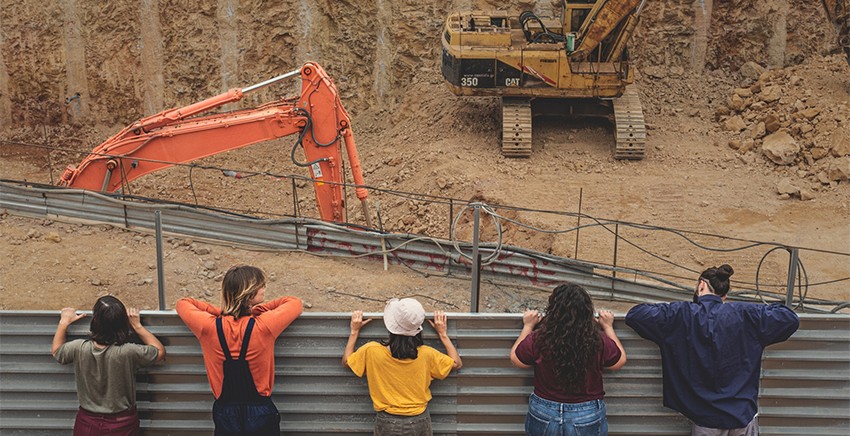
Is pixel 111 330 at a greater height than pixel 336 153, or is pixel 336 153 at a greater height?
pixel 336 153

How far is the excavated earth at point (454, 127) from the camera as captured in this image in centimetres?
1471

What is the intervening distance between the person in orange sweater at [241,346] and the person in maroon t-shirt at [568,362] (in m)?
1.55

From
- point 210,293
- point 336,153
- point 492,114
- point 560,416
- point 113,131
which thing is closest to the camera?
point 560,416

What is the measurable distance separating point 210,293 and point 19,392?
14.7 ft

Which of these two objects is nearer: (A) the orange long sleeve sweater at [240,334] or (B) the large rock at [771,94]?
(A) the orange long sleeve sweater at [240,334]

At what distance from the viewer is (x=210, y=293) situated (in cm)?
1121

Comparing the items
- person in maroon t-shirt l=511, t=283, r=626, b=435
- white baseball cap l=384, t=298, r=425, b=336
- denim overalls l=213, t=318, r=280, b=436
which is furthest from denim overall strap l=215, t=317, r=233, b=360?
person in maroon t-shirt l=511, t=283, r=626, b=435

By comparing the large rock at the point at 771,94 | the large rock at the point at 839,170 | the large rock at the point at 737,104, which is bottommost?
the large rock at the point at 839,170

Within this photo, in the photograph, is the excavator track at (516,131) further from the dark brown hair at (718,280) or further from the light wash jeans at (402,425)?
the light wash jeans at (402,425)

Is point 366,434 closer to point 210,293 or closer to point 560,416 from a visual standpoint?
point 560,416

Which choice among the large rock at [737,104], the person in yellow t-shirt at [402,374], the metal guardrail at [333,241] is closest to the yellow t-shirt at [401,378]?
the person in yellow t-shirt at [402,374]

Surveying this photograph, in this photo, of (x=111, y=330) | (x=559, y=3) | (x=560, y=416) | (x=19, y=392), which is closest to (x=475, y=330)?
(x=560, y=416)

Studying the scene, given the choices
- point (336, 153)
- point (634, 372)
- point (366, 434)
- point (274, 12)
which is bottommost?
point (366, 434)

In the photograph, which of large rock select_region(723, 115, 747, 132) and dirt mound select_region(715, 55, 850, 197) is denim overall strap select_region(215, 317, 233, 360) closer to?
dirt mound select_region(715, 55, 850, 197)
